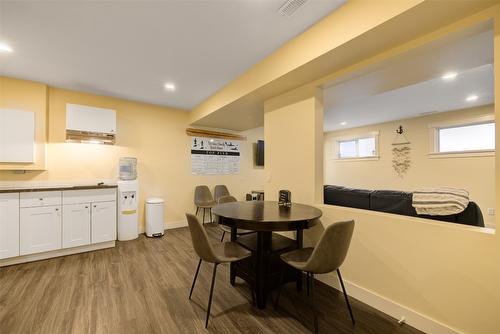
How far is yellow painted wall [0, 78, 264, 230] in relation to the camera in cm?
333

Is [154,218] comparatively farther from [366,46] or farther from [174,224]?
[366,46]

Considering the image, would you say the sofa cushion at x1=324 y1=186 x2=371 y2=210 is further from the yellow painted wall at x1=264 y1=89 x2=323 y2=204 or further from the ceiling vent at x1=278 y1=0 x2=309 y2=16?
the ceiling vent at x1=278 y1=0 x2=309 y2=16

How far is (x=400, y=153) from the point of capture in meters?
5.35

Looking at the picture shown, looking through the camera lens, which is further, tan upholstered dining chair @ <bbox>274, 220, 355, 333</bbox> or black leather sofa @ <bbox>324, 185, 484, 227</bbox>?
black leather sofa @ <bbox>324, 185, 484, 227</bbox>

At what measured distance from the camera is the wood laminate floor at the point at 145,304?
64.7 inches

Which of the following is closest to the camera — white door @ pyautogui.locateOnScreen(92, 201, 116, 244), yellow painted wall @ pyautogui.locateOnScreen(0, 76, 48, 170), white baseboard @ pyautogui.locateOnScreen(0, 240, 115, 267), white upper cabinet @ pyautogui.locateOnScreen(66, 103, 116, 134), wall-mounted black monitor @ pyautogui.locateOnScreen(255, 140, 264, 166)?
white baseboard @ pyautogui.locateOnScreen(0, 240, 115, 267)

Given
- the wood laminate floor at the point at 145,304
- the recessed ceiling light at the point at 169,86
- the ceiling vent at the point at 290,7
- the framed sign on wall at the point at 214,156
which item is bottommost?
the wood laminate floor at the point at 145,304

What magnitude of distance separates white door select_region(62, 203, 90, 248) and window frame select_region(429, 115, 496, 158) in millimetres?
6978

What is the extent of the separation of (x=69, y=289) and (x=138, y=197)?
190cm

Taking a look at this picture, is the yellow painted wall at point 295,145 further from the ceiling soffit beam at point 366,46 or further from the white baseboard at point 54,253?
the white baseboard at point 54,253

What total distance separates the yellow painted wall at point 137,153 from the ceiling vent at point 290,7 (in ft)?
11.1

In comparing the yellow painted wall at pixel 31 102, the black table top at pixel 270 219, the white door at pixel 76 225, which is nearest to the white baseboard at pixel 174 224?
the white door at pixel 76 225

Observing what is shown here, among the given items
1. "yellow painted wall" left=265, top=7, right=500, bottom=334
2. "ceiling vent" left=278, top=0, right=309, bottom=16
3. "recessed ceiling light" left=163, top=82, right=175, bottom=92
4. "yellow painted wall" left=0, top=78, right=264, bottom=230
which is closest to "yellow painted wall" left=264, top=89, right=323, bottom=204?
"yellow painted wall" left=265, top=7, right=500, bottom=334

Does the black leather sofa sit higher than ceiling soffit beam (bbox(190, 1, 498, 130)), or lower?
lower
